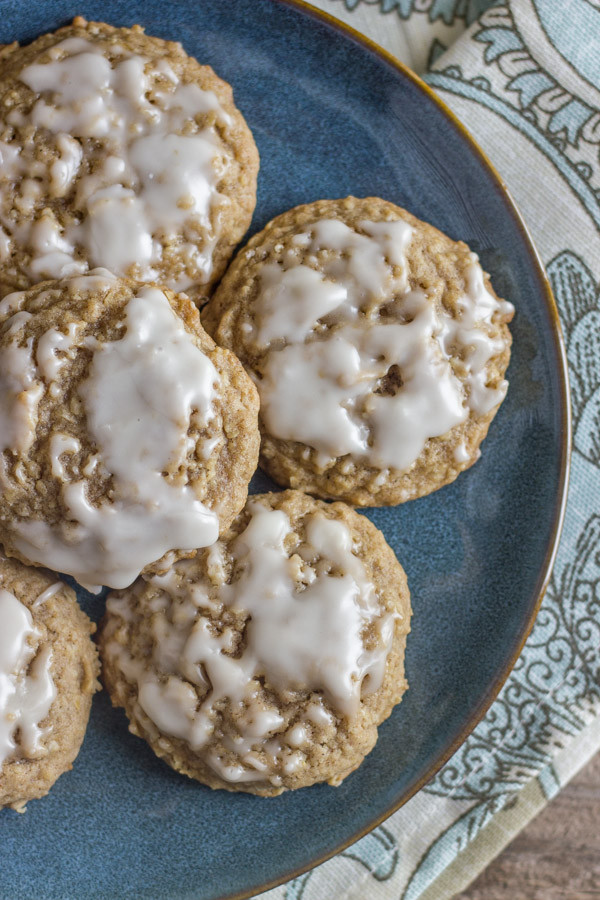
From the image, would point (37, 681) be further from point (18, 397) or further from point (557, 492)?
point (557, 492)

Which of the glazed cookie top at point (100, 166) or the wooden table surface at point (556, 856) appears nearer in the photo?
the glazed cookie top at point (100, 166)

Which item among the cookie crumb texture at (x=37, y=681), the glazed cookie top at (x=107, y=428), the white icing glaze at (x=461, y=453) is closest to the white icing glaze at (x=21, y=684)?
the cookie crumb texture at (x=37, y=681)

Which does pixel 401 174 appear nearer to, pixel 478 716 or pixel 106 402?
pixel 106 402

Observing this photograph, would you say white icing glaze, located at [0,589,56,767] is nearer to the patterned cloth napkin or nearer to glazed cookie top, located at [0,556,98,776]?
glazed cookie top, located at [0,556,98,776]

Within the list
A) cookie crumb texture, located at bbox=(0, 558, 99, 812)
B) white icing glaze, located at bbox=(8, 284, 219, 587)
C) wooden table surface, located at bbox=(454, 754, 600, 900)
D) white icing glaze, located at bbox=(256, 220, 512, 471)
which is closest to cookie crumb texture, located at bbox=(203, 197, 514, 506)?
white icing glaze, located at bbox=(256, 220, 512, 471)

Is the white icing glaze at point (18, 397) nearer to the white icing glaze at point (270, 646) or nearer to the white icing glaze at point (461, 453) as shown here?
the white icing glaze at point (270, 646)

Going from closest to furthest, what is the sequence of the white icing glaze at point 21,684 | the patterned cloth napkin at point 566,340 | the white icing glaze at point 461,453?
1. the white icing glaze at point 21,684
2. the white icing glaze at point 461,453
3. the patterned cloth napkin at point 566,340

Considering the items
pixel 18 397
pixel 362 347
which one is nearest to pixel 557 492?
pixel 362 347
